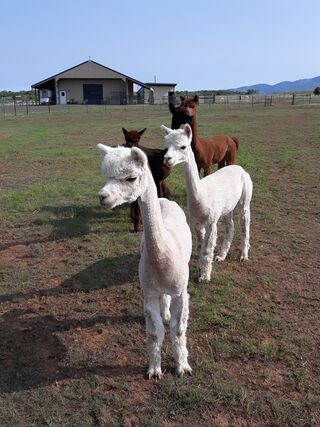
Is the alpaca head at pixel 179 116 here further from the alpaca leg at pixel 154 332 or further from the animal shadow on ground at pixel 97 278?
the alpaca leg at pixel 154 332

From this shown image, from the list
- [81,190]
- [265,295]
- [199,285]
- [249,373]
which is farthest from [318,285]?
[81,190]

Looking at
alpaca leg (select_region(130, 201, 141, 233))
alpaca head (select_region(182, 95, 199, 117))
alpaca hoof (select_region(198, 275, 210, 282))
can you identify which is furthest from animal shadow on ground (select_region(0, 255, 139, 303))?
alpaca head (select_region(182, 95, 199, 117))

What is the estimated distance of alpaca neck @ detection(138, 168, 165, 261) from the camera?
8.90 feet

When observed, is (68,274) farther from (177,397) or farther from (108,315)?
(177,397)

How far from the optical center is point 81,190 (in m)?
8.80

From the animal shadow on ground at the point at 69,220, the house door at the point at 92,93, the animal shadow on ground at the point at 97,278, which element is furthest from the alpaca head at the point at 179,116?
the house door at the point at 92,93

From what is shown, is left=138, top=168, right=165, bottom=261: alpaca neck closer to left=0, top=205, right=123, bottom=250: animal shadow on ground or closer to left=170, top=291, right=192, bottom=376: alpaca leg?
left=170, top=291, right=192, bottom=376: alpaca leg

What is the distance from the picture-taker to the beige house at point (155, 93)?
160 ft

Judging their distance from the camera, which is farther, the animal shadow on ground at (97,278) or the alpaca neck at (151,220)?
the animal shadow on ground at (97,278)

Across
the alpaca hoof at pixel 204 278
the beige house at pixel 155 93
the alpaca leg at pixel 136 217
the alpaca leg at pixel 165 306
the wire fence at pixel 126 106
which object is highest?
the beige house at pixel 155 93

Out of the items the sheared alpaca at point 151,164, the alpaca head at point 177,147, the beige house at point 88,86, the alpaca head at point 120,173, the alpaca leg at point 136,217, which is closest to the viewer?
the alpaca head at point 120,173

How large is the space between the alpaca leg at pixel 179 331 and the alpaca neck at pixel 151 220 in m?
0.49

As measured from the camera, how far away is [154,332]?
3.13m

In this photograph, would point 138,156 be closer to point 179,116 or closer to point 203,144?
point 179,116
